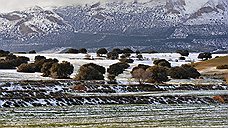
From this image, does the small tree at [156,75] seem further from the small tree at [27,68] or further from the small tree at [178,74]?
the small tree at [27,68]

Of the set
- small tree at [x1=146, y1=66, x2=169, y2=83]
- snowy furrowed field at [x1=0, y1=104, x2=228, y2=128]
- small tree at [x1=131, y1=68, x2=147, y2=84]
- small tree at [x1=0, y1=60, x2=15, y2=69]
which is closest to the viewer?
snowy furrowed field at [x1=0, y1=104, x2=228, y2=128]

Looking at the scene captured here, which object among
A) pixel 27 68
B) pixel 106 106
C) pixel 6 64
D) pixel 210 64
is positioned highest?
pixel 6 64

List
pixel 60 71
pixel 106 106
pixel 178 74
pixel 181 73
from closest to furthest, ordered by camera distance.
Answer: pixel 106 106 → pixel 60 71 → pixel 178 74 → pixel 181 73

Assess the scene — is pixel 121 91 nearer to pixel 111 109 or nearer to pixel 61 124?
pixel 111 109

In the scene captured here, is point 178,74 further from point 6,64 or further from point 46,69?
point 6,64

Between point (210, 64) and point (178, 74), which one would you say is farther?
point (210, 64)

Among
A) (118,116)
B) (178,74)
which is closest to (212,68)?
(178,74)

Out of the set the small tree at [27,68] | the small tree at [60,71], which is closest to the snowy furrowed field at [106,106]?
the small tree at [60,71]

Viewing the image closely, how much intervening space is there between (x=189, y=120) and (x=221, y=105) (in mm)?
15628

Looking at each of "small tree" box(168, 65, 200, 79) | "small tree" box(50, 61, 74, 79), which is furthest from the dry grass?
"small tree" box(50, 61, 74, 79)

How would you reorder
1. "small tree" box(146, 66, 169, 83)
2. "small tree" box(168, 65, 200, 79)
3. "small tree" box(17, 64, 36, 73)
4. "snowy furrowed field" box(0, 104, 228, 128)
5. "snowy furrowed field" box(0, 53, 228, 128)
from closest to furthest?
"snowy furrowed field" box(0, 104, 228, 128), "snowy furrowed field" box(0, 53, 228, 128), "small tree" box(146, 66, 169, 83), "small tree" box(168, 65, 200, 79), "small tree" box(17, 64, 36, 73)

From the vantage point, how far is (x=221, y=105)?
59.1 m

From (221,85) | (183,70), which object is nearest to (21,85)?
(221,85)

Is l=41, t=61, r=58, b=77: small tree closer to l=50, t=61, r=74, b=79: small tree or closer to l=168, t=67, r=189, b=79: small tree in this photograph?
l=50, t=61, r=74, b=79: small tree
